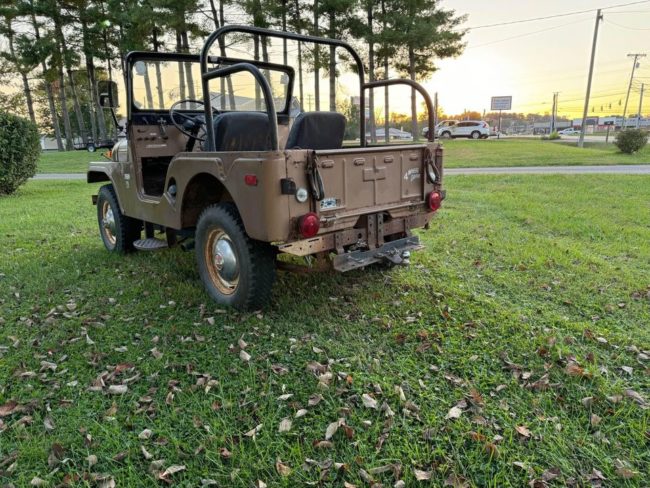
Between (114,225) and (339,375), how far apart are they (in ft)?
12.8

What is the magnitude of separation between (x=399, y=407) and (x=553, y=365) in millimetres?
1115

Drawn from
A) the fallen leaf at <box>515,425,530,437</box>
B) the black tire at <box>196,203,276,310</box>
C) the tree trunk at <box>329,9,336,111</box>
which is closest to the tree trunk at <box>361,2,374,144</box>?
the tree trunk at <box>329,9,336,111</box>

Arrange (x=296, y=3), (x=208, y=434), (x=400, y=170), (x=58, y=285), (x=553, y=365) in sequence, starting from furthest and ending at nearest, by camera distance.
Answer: (x=296, y=3)
(x=58, y=285)
(x=400, y=170)
(x=553, y=365)
(x=208, y=434)

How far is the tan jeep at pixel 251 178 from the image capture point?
3.24 metres

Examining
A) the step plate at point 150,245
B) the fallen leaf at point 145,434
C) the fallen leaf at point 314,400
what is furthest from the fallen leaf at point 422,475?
the step plate at point 150,245

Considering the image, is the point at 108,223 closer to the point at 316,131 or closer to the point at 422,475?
the point at 316,131

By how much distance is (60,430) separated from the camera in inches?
99.4

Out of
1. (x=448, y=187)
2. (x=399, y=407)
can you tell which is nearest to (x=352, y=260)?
(x=399, y=407)

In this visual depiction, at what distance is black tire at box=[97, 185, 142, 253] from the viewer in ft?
17.9

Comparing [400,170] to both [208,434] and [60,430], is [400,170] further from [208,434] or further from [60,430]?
[60,430]

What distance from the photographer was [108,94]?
183 inches

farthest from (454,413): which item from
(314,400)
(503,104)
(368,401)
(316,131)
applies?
(503,104)

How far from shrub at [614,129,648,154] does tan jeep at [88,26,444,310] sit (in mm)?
19468

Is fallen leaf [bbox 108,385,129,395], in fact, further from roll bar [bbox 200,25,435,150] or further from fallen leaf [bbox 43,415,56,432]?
roll bar [bbox 200,25,435,150]
